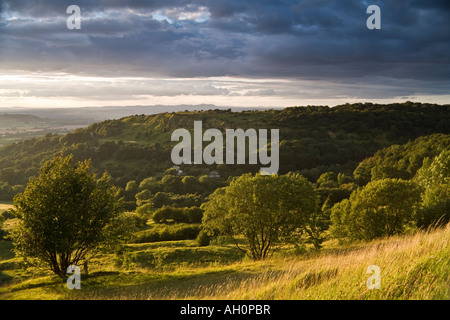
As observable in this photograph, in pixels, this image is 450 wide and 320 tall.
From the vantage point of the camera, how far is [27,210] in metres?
19.4

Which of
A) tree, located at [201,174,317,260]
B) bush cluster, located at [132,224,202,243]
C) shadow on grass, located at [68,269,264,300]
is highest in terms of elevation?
tree, located at [201,174,317,260]

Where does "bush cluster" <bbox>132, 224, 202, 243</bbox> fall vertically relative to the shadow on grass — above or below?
below

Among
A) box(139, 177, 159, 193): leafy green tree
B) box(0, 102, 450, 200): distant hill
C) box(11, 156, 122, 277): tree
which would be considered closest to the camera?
box(11, 156, 122, 277): tree

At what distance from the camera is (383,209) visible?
102ft

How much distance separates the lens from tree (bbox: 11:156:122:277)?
62.5ft

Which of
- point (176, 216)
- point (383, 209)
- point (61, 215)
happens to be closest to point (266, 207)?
point (383, 209)

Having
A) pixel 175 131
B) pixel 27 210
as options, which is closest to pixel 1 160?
pixel 175 131

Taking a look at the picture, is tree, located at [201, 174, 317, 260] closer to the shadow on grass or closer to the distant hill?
the shadow on grass

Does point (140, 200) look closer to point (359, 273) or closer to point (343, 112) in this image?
point (359, 273)

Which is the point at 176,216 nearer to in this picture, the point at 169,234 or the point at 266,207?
the point at 169,234

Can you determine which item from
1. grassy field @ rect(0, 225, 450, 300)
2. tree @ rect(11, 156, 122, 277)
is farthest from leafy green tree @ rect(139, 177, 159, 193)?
tree @ rect(11, 156, 122, 277)

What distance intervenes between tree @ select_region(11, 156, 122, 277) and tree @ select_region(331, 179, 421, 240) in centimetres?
2321

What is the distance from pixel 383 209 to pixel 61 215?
27602 mm

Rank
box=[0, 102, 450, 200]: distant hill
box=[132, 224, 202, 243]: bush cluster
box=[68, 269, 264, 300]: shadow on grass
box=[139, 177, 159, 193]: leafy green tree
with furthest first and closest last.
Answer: box=[0, 102, 450, 200]: distant hill < box=[139, 177, 159, 193]: leafy green tree < box=[132, 224, 202, 243]: bush cluster < box=[68, 269, 264, 300]: shadow on grass
